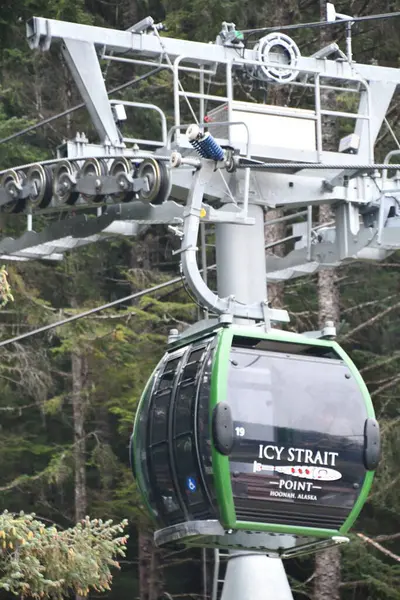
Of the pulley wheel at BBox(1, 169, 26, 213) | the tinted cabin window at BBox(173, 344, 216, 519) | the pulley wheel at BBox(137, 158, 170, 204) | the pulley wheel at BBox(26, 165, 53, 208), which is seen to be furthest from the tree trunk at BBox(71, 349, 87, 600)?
the tinted cabin window at BBox(173, 344, 216, 519)

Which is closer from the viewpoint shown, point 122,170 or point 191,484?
point 191,484

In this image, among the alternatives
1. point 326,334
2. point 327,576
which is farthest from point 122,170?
point 327,576

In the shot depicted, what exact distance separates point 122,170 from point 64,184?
691mm

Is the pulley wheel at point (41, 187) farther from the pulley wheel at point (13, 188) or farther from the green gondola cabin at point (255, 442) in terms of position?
the green gondola cabin at point (255, 442)

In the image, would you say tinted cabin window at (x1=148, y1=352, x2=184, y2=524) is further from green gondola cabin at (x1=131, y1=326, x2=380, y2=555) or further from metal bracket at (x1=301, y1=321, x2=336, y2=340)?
metal bracket at (x1=301, y1=321, x2=336, y2=340)

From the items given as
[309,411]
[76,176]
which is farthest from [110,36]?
[309,411]

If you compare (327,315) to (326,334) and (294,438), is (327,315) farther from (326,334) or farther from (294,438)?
(294,438)

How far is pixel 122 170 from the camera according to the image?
13.1 m

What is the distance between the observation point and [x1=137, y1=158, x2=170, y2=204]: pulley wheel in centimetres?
1279

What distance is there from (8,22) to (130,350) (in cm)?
506

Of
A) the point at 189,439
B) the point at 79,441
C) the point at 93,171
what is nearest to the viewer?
the point at 189,439

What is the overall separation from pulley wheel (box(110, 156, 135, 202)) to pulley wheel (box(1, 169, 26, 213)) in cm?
109

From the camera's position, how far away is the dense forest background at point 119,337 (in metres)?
21.7

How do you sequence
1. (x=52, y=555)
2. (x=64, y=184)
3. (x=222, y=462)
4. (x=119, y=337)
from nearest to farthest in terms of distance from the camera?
1. (x=222, y=462)
2. (x=64, y=184)
3. (x=52, y=555)
4. (x=119, y=337)
